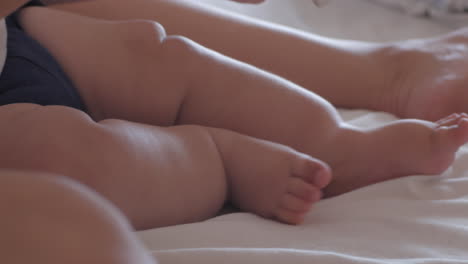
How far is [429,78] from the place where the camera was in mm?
855

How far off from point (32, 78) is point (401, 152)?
0.46 m

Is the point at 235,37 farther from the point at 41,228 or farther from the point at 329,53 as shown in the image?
the point at 41,228

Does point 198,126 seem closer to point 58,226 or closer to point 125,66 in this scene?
point 125,66

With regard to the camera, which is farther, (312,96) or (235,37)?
(235,37)

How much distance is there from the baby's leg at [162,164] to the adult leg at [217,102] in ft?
0.16

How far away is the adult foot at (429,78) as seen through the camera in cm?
82

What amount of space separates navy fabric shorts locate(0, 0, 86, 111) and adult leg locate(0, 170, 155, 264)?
0.34 meters

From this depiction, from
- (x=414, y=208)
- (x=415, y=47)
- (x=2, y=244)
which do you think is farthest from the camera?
(x=415, y=47)

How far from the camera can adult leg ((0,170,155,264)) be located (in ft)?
0.93

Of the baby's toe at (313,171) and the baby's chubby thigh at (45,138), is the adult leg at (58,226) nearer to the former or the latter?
the baby's chubby thigh at (45,138)

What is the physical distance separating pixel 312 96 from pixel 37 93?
1.13 feet

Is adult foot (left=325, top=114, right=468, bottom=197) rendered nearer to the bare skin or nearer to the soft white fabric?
the soft white fabric

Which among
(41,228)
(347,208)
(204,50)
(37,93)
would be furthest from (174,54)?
(41,228)

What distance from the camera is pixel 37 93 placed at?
0.64m
